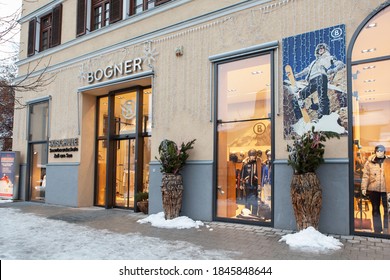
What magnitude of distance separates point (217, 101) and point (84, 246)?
4.61m

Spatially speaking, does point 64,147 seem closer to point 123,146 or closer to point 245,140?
point 123,146

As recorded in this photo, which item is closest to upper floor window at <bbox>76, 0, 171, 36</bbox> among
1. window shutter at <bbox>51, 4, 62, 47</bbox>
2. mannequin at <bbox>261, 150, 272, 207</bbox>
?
window shutter at <bbox>51, 4, 62, 47</bbox>

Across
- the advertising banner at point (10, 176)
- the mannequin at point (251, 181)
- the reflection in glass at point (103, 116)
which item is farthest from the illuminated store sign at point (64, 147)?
the mannequin at point (251, 181)

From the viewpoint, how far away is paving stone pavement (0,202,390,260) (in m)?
5.44

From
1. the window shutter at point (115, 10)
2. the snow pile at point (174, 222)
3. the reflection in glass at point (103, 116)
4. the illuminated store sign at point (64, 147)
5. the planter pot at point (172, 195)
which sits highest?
the window shutter at point (115, 10)

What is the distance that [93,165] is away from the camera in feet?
39.9

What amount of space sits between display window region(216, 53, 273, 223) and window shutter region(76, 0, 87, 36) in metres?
6.14

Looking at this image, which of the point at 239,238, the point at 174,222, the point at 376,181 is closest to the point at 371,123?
the point at 376,181

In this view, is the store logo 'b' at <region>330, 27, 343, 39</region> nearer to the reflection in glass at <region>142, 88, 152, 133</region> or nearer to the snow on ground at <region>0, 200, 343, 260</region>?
the snow on ground at <region>0, 200, 343, 260</region>

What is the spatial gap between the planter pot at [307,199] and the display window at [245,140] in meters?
1.08

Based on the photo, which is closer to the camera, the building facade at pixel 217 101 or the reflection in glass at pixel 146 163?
the building facade at pixel 217 101

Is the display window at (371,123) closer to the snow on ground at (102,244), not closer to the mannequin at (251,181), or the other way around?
the snow on ground at (102,244)

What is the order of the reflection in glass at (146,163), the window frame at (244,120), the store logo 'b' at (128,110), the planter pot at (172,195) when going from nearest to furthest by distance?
1. the window frame at (244,120)
2. the planter pot at (172,195)
3. the reflection in glass at (146,163)
4. the store logo 'b' at (128,110)

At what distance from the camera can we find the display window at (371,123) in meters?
6.61
